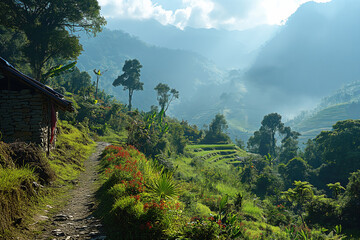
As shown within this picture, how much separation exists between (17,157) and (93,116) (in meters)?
33.6

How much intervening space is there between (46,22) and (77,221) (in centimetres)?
2442

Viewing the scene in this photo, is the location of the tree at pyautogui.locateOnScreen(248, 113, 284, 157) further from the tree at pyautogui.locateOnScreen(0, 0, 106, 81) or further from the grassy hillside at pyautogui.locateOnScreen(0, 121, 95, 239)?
the grassy hillside at pyautogui.locateOnScreen(0, 121, 95, 239)

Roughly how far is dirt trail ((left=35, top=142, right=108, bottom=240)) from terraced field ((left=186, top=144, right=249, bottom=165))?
39808 millimetres

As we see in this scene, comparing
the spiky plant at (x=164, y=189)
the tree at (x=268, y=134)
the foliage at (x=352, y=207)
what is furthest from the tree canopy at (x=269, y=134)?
the spiky plant at (x=164, y=189)

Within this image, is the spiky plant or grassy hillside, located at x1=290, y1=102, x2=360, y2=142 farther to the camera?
grassy hillside, located at x1=290, y1=102, x2=360, y2=142

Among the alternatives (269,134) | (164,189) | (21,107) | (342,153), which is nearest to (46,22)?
(21,107)

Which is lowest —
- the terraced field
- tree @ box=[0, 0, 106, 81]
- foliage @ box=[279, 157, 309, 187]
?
foliage @ box=[279, 157, 309, 187]

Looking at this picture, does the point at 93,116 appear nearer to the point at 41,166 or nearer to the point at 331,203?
the point at 41,166

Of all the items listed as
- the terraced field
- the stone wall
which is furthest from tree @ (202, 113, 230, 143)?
the stone wall

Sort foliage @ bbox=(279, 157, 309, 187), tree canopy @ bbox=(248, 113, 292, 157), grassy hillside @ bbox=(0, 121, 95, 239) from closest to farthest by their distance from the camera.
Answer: grassy hillside @ bbox=(0, 121, 95, 239) → foliage @ bbox=(279, 157, 309, 187) → tree canopy @ bbox=(248, 113, 292, 157)

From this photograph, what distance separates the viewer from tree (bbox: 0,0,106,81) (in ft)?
72.8

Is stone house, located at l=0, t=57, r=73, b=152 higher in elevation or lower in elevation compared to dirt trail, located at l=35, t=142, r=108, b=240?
higher

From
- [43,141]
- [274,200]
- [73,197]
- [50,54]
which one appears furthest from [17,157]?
[274,200]

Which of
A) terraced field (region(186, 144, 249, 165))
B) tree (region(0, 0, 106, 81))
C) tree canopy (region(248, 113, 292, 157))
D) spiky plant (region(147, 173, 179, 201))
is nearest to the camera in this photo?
spiky plant (region(147, 173, 179, 201))
